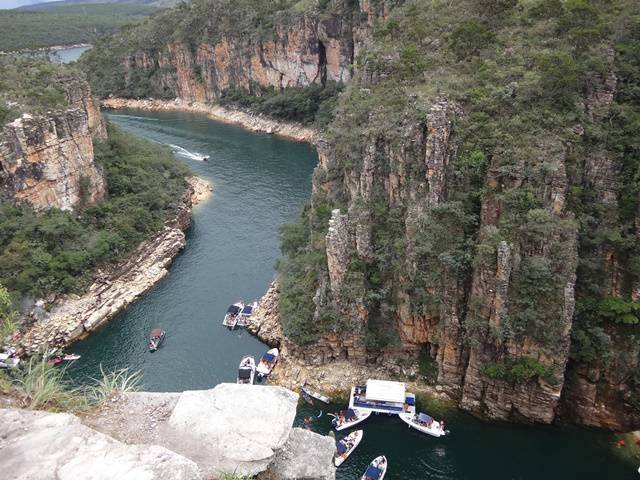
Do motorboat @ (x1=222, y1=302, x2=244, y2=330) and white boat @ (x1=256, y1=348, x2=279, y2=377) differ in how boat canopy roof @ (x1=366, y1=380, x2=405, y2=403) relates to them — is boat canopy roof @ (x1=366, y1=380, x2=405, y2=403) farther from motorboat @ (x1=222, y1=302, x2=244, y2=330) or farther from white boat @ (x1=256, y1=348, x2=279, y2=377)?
motorboat @ (x1=222, y1=302, x2=244, y2=330)

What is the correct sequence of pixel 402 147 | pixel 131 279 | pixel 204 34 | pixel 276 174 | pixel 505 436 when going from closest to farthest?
pixel 505 436
pixel 402 147
pixel 131 279
pixel 276 174
pixel 204 34

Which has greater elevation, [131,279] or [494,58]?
[494,58]

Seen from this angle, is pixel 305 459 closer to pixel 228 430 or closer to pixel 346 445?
pixel 228 430

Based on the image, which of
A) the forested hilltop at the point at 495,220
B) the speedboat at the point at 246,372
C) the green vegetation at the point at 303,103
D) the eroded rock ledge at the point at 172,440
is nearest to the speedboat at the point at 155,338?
the speedboat at the point at 246,372

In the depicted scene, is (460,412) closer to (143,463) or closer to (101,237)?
(143,463)

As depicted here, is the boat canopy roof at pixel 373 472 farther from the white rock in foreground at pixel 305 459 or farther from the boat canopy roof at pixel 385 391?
the white rock in foreground at pixel 305 459

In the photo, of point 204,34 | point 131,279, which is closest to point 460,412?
point 131,279

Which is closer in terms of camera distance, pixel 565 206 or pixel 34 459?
pixel 34 459
